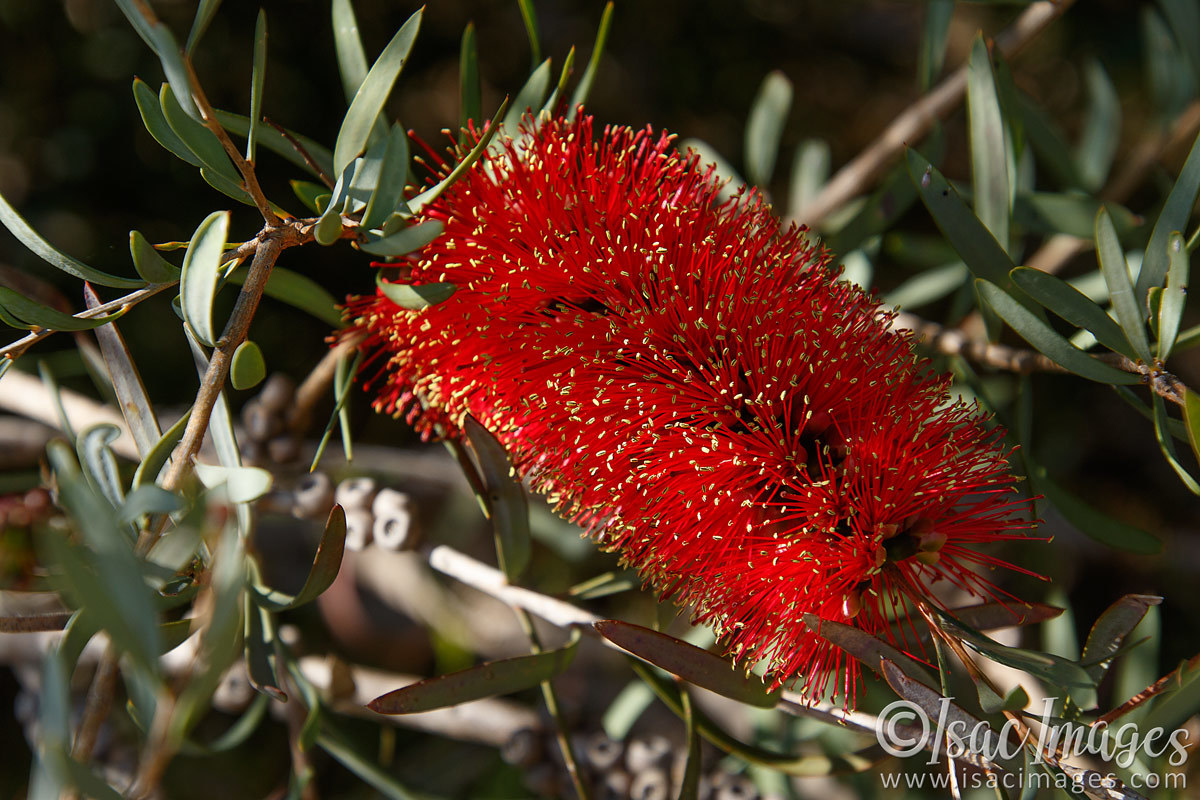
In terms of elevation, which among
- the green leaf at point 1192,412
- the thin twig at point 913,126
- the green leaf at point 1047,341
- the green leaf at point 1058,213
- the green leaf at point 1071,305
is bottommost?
the green leaf at point 1192,412

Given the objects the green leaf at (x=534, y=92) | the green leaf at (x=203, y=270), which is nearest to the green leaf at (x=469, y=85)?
the green leaf at (x=534, y=92)

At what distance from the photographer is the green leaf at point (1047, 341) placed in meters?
0.49

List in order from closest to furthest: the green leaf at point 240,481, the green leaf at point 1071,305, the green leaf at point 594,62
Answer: the green leaf at point 240,481 < the green leaf at point 1071,305 < the green leaf at point 594,62

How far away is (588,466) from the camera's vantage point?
0.55 meters

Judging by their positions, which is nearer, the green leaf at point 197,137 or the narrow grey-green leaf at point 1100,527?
the green leaf at point 197,137

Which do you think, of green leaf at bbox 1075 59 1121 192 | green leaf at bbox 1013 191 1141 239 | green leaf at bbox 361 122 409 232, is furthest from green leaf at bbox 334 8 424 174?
green leaf at bbox 1075 59 1121 192

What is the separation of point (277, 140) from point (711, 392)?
37 centimetres

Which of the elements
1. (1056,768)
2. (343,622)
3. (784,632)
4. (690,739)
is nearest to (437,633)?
(343,622)

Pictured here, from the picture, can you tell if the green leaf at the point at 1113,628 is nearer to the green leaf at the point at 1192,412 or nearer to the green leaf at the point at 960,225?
the green leaf at the point at 1192,412

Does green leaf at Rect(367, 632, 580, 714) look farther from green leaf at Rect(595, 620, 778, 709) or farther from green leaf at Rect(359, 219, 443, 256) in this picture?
green leaf at Rect(359, 219, 443, 256)

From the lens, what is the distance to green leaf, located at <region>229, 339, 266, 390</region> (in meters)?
0.41

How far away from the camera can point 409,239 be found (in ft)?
1.39

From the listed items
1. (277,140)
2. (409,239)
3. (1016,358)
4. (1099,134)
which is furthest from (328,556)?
(1099,134)

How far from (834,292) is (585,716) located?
0.55 m
